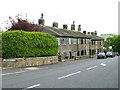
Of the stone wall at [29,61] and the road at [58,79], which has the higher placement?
the stone wall at [29,61]

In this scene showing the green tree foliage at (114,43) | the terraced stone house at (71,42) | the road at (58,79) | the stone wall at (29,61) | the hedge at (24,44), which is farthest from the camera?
the green tree foliage at (114,43)

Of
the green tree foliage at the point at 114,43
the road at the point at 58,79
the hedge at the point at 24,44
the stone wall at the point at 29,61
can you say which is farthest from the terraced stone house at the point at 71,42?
the green tree foliage at the point at 114,43

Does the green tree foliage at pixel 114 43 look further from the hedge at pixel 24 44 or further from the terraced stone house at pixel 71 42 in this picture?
the hedge at pixel 24 44

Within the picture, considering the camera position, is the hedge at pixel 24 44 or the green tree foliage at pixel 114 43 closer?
the hedge at pixel 24 44

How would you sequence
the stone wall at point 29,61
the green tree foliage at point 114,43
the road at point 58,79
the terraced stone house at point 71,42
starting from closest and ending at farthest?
the road at point 58,79 → the stone wall at point 29,61 → the terraced stone house at point 71,42 → the green tree foliage at point 114,43

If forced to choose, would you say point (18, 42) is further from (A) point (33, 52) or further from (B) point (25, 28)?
(B) point (25, 28)

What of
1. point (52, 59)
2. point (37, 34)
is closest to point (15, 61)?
point (37, 34)

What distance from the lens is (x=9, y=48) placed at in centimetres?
3156

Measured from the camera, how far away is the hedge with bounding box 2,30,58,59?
3152cm

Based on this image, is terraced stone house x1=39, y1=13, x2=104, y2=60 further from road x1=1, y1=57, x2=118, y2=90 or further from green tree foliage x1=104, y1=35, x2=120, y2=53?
green tree foliage x1=104, y1=35, x2=120, y2=53

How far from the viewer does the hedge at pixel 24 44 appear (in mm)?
31516

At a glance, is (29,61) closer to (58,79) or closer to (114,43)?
(58,79)

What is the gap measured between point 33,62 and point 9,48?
12.1ft

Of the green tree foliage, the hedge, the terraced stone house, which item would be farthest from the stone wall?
the green tree foliage
